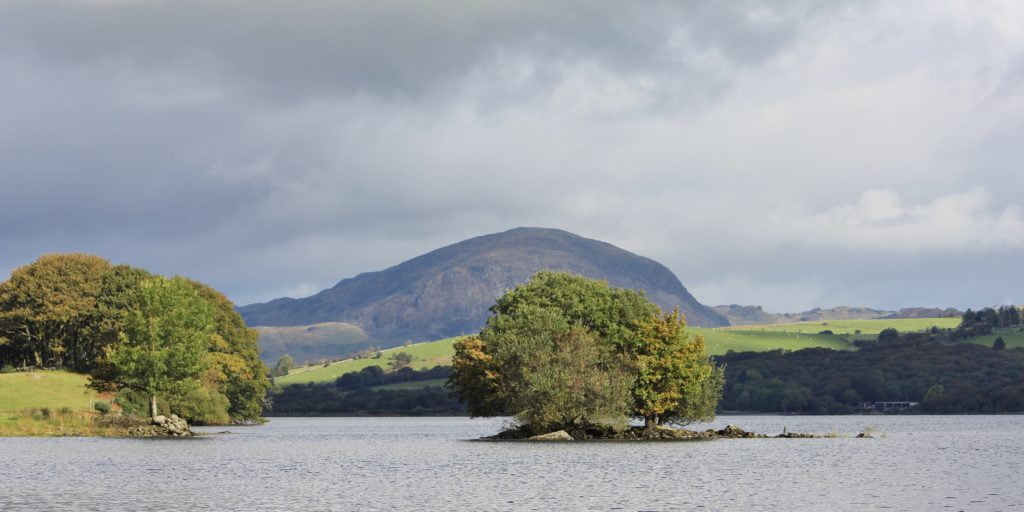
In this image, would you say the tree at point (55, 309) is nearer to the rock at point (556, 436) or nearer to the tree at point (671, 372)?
the rock at point (556, 436)

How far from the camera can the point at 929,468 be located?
273ft

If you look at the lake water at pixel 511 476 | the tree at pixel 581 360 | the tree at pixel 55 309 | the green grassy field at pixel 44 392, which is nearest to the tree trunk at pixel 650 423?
the tree at pixel 581 360

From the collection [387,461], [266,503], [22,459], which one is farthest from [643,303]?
[266,503]

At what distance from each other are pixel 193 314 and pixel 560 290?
46.6 meters

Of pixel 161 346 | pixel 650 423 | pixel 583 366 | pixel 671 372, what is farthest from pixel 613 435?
pixel 161 346

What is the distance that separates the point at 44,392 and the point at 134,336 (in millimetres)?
24470

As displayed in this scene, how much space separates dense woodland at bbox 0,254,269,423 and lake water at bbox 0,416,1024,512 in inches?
691

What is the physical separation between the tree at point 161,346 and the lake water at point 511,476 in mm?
15993

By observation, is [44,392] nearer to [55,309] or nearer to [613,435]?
[55,309]

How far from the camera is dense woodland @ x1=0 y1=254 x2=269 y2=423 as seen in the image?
134 m

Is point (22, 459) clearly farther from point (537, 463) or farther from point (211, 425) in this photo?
point (211, 425)

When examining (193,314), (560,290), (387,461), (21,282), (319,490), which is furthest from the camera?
(21,282)

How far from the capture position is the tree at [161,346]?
435 ft

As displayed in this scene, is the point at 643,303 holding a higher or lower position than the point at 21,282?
lower
